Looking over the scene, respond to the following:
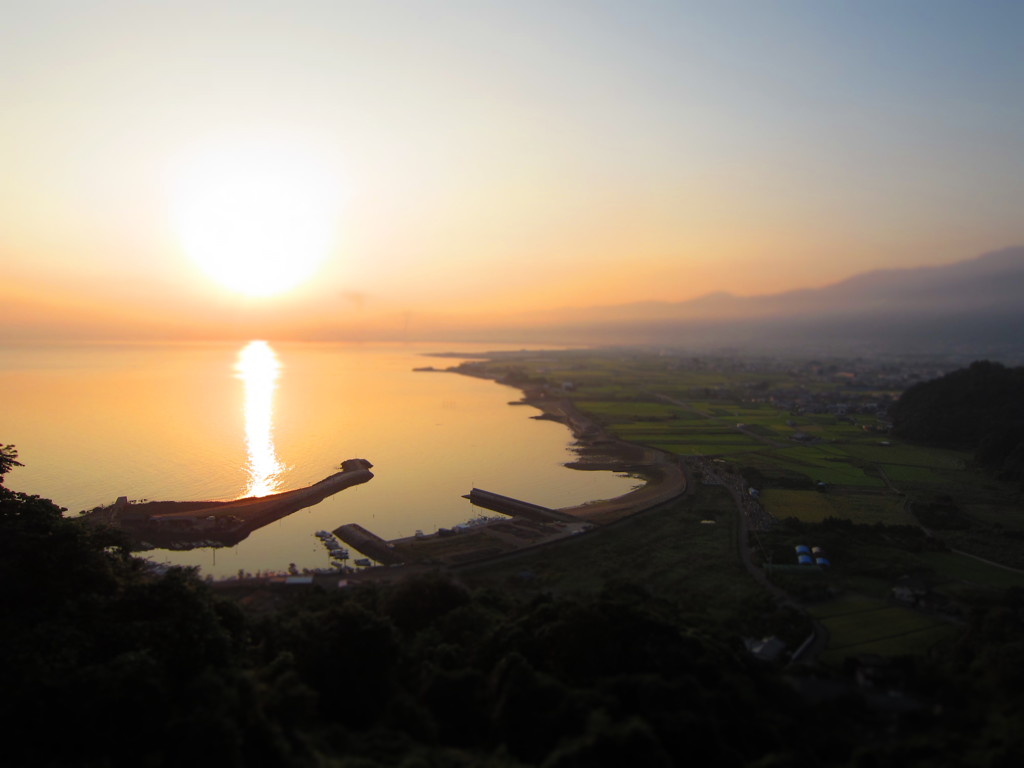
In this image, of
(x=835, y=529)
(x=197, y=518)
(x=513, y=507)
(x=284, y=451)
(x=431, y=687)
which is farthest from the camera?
(x=284, y=451)

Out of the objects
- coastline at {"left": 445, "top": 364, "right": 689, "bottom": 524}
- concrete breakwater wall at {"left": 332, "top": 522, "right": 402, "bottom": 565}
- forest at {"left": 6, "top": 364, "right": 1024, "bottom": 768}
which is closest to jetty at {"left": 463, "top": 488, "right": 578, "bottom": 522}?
coastline at {"left": 445, "top": 364, "right": 689, "bottom": 524}

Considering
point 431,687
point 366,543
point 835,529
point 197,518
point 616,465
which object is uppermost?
point 431,687


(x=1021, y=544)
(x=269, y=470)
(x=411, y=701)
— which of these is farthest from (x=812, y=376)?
(x=411, y=701)

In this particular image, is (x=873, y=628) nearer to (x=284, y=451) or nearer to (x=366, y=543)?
(x=366, y=543)

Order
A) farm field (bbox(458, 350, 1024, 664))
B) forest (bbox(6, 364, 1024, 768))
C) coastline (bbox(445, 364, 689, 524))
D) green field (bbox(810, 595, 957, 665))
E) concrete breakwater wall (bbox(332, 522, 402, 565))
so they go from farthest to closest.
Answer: coastline (bbox(445, 364, 689, 524)) < concrete breakwater wall (bbox(332, 522, 402, 565)) < farm field (bbox(458, 350, 1024, 664)) < green field (bbox(810, 595, 957, 665)) < forest (bbox(6, 364, 1024, 768))

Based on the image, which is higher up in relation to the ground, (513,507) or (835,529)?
(835,529)

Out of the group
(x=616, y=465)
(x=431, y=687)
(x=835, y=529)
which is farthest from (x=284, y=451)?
(x=431, y=687)

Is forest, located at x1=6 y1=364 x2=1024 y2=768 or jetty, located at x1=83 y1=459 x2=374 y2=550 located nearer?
forest, located at x1=6 y1=364 x2=1024 y2=768

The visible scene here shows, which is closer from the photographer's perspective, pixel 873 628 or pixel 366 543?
pixel 873 628

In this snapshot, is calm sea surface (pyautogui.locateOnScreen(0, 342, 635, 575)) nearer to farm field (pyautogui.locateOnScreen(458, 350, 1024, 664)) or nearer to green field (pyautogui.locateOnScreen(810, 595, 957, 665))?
farm field (pyautogui.locateOnScreen(458, 350, 1024, 664))
